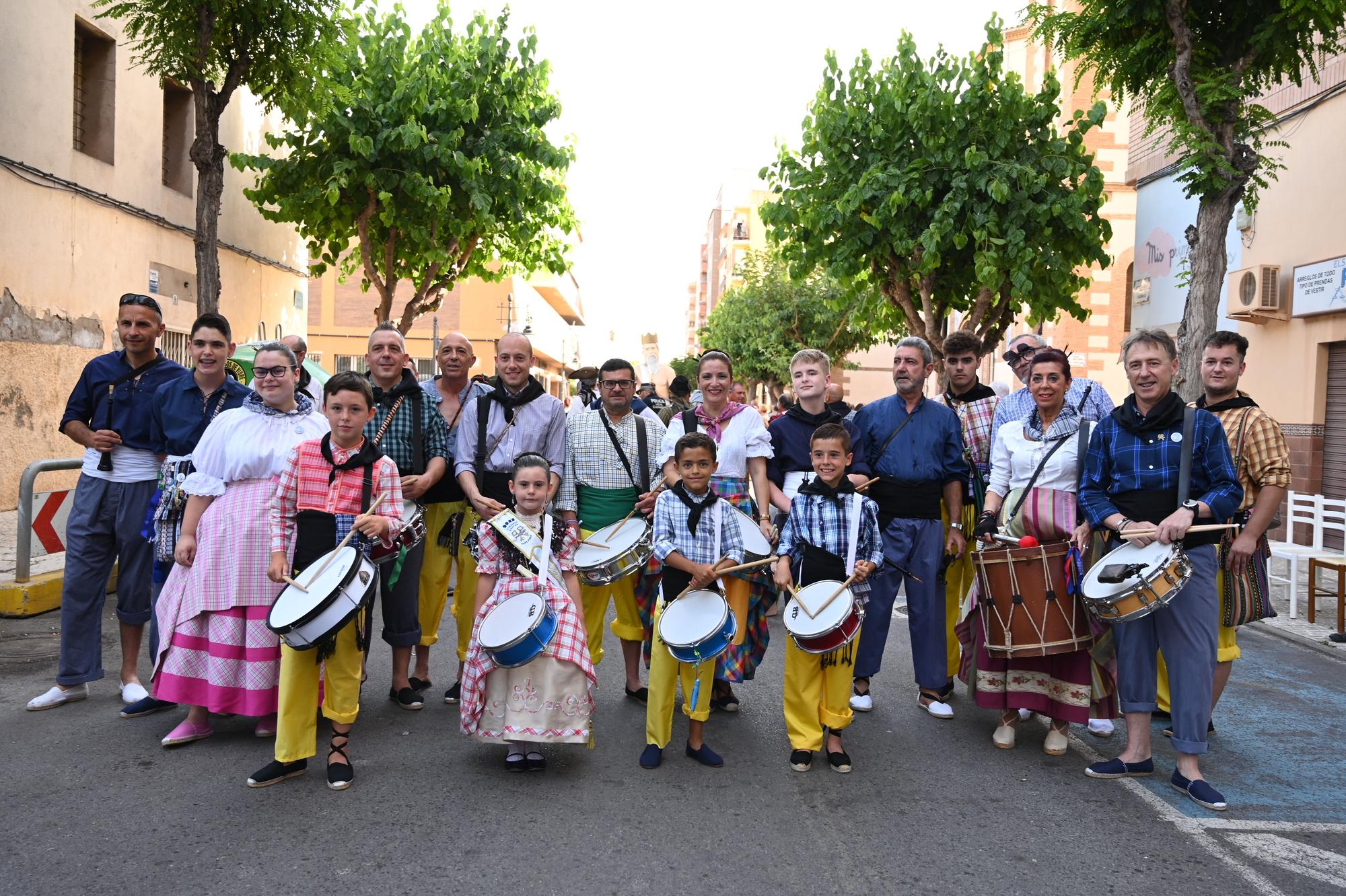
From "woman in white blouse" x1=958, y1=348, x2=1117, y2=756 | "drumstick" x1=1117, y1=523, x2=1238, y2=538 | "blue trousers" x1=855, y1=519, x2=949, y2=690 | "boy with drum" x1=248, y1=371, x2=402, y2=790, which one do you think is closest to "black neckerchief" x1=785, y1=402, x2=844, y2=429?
"blue trousers" x1=855, y1=519, x2=949, y2=690

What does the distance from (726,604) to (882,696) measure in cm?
192

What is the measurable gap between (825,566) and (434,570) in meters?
2.40

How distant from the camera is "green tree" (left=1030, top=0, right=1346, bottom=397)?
9602 mm

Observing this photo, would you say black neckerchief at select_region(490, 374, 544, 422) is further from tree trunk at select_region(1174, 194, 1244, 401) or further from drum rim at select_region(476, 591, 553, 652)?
tree trunk at select_region(1174, 194, 1244, 401)

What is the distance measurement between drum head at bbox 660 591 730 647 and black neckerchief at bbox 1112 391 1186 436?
205 cm

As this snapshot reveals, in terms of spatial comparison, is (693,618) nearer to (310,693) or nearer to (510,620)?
(510,620)

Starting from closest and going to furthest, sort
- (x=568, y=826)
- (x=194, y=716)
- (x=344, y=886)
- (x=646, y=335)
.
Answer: (x=344, y=886)
(x=568, y=826)
(x=194, y=716)
(x=646, y=335)

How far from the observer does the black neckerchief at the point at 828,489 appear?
5.29m

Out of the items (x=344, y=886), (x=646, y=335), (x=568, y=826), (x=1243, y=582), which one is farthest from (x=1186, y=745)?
(x=646, y=335)

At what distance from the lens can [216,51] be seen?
36.9ft

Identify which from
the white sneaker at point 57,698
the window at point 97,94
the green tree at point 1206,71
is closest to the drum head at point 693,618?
the white sneaker at point 57,698

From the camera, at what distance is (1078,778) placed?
198 inches

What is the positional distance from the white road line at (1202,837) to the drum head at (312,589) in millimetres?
3563

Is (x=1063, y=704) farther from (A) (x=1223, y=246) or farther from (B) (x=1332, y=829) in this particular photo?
(A) (x=1223, y=246)
